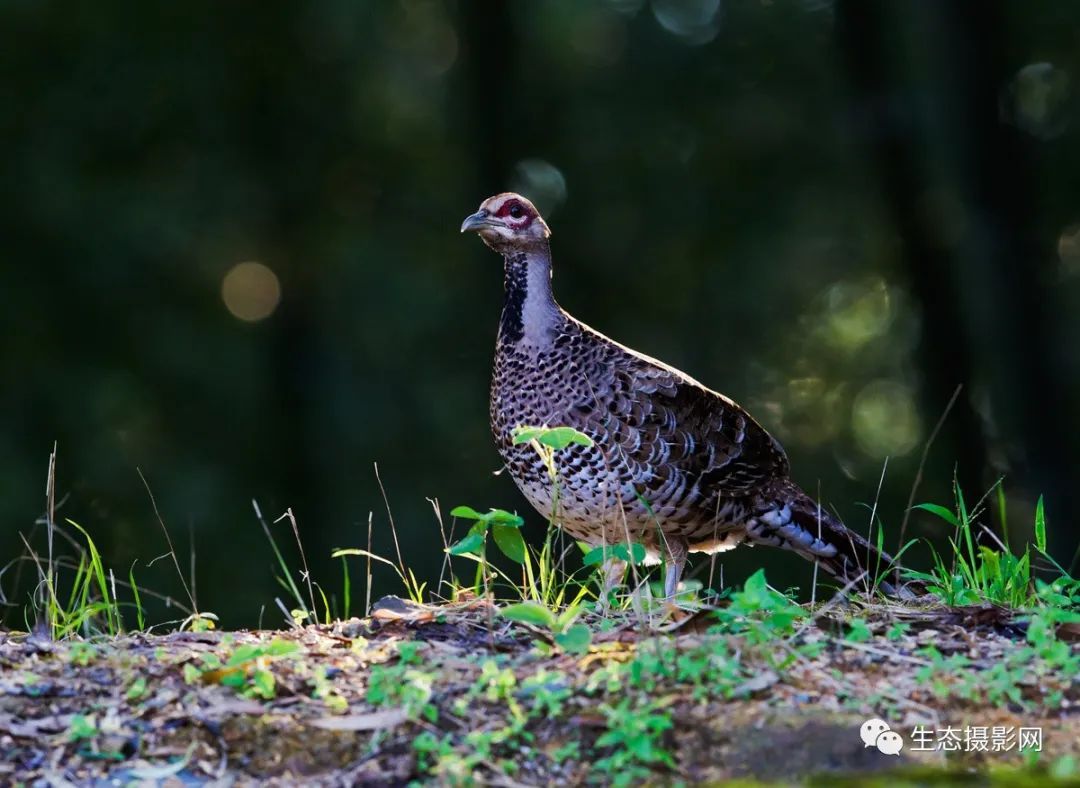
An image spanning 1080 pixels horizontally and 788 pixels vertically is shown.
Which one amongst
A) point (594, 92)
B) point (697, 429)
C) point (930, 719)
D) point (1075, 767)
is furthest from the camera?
point (594, 92)

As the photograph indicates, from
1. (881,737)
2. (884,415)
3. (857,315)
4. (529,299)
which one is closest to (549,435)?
(881,737)

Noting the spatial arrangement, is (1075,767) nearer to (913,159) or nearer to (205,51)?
(913,159)

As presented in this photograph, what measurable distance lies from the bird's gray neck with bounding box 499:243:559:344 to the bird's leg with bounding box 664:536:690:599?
1126 mm

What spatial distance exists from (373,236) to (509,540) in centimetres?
1145

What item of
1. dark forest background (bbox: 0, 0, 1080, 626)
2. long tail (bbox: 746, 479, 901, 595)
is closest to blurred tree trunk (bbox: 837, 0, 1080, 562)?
dark forest background (bbox: 0, 0, 1080, 626)

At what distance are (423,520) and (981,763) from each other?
12.8 metres

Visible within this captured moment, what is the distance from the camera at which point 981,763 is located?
3.44 metres

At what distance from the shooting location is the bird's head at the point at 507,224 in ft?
23.4

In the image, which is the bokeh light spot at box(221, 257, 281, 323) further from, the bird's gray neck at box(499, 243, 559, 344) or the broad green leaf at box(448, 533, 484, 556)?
the broad green leaf at box(448, 533, 484, 556)

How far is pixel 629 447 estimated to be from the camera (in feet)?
21.2

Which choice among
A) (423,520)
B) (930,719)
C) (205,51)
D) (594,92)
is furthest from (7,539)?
(930,719)

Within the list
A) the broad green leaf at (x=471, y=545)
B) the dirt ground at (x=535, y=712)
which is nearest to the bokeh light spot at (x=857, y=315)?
the broad green leaf at (x=471, y=545)

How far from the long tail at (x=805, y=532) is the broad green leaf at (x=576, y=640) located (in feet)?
10.6

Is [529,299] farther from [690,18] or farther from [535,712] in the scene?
[690,18]
